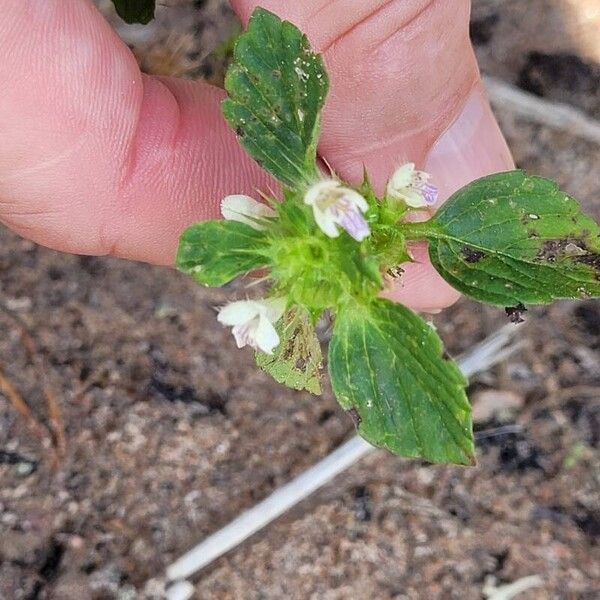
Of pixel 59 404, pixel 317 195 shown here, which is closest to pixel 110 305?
pixel 59 404

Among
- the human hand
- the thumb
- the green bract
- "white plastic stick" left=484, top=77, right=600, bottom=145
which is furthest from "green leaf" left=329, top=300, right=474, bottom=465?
"white plastic stick" left=484, top=77, right=600, bottom=145

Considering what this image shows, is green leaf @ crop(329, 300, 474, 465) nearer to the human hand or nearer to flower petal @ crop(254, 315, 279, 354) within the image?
flower petal @ crop(254, 315, 279, 354)

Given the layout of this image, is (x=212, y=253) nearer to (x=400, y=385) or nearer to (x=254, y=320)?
(x=254, y=320)

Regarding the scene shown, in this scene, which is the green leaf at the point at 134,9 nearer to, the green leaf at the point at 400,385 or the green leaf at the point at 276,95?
the green leaf at the point at 276,95

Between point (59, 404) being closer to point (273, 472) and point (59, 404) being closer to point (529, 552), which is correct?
point (273, 472)

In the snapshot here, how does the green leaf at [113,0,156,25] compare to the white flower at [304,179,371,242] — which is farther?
the green leaf at [113,0,156,25]

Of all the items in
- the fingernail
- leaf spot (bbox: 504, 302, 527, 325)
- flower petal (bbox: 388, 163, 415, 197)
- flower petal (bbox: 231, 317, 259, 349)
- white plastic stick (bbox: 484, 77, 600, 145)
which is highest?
flower petal (bbox: 388, 163, 415, 197)

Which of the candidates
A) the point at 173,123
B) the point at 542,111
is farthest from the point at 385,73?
the point at 542,111
